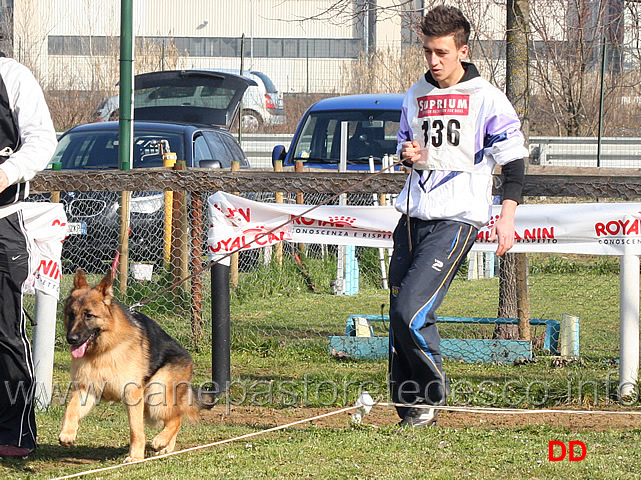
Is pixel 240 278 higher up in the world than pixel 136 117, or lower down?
lower down

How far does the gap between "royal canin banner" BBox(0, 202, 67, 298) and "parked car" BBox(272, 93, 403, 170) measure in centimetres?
625

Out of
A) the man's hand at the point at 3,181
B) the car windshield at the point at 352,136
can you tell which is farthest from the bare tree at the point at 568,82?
the man's hand at the point at 3,181

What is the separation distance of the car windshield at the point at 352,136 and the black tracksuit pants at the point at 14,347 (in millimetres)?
7580

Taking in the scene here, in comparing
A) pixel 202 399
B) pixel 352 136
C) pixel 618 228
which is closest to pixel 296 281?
pixel 352 136

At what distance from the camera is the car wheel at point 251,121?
22.2 meters

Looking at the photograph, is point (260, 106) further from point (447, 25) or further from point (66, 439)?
point (66, 439)

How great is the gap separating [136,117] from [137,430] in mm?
9776

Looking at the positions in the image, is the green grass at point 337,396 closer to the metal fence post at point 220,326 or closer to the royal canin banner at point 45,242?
the metal fence post at point 220,326

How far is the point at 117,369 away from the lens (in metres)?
4.75

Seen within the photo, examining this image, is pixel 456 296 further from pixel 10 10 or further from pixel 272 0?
pixel 272 0

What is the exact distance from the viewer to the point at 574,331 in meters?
A: 7.29

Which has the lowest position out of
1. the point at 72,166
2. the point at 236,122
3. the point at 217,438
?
the point at 217,438

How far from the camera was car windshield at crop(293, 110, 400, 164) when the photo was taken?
12094mm

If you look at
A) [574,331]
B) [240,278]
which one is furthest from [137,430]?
[240,278]
